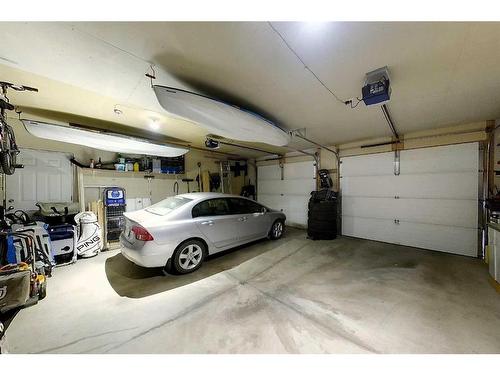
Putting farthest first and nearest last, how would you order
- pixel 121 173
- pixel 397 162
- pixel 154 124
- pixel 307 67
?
pixel 121 173, pixel 397 162, pixel 154 124, pixel 307 67

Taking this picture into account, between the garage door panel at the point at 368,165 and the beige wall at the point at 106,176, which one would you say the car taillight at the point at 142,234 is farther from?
the garage door panel at the point at 368,165

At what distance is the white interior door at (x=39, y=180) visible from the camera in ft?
12.3

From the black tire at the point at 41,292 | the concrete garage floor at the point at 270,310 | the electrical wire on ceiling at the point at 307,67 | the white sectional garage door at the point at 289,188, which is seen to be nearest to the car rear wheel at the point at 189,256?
the concrete garage floor at the point at 270,310

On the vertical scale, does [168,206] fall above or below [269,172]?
below

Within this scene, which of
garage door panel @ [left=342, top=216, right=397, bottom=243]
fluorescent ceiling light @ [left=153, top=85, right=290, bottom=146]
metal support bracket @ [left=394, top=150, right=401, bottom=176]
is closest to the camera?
fluorescent ceiling light @ [left=153, top=85, right=290, bottom=146]

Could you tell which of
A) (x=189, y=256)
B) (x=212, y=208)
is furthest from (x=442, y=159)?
(x=189, y=256)

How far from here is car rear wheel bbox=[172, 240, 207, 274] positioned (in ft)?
10.3

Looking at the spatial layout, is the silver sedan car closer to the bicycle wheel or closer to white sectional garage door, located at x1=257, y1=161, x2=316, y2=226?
the bicycle wheel

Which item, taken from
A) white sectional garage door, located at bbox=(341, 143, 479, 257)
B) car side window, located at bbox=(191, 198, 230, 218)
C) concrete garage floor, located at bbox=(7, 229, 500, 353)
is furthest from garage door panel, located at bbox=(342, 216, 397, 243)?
car side window, located at bbox=(191, 198, 230, 218)

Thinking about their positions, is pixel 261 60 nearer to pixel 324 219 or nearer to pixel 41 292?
pixel 41 292

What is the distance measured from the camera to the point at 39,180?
3.99 meters

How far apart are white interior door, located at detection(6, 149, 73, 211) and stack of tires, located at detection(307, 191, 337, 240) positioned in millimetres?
6079

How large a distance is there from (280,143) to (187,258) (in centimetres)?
273

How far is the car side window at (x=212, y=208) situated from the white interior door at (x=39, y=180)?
3317 mm
